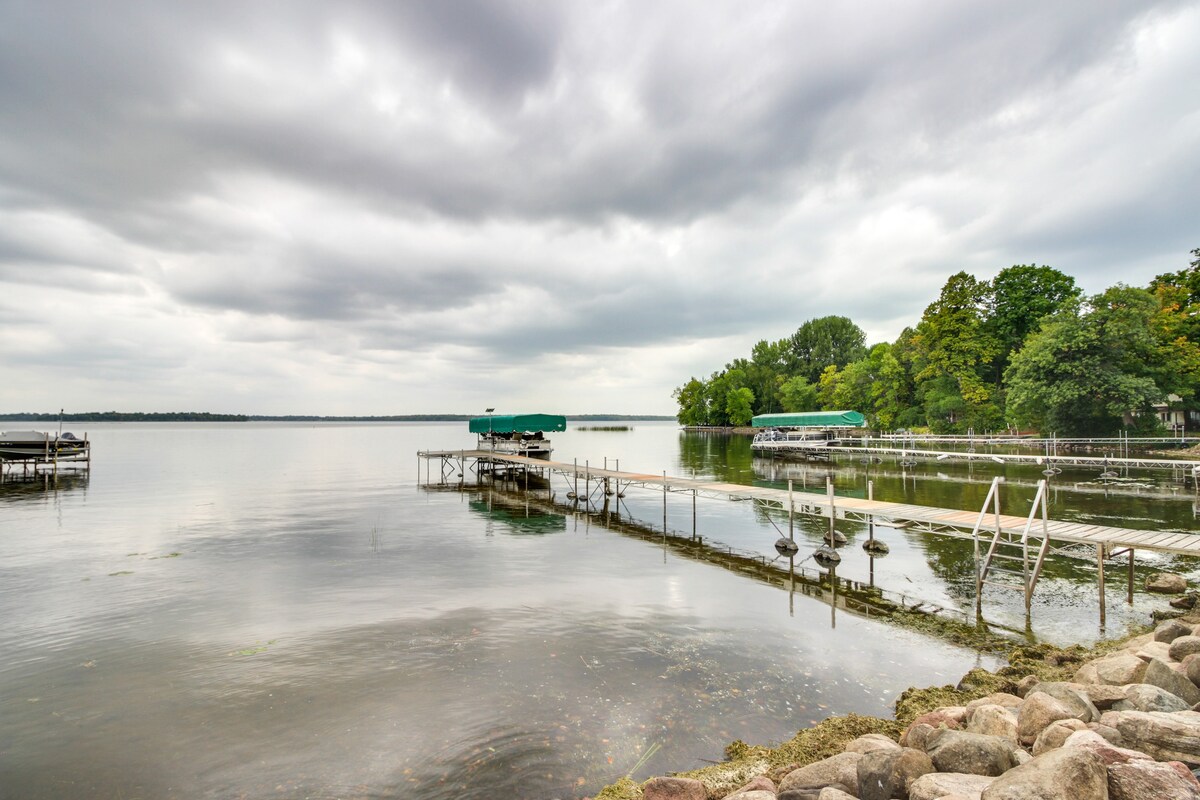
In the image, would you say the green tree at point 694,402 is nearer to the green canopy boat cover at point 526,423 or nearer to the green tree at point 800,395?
the green tree at point 800,395

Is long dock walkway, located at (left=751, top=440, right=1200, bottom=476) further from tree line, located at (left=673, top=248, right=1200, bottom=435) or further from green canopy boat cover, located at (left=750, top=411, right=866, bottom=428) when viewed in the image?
tree line, located at (left=673, top=248, right=1200, bottom=435)

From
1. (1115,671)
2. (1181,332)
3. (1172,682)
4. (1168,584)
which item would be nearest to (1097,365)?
(1181,332)

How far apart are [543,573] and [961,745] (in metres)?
14.2

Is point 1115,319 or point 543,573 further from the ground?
point 1115,319

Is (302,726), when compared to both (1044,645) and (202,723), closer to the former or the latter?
(202,723)

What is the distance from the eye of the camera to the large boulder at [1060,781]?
4.50m

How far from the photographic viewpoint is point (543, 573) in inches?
739

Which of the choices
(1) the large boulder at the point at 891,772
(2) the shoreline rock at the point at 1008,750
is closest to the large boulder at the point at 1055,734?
(2) the shoreline rock at the point at 1008,750

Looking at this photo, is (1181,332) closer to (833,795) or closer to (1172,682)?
(1172,682)

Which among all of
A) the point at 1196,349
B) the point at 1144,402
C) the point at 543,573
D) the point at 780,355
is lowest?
the point at 543,573

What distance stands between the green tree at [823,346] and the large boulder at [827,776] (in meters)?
128

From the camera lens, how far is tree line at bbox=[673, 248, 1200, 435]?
48.8m

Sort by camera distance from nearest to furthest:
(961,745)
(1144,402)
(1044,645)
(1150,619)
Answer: (961,745) < (1044,645) < (1150,619) < (1144,402)

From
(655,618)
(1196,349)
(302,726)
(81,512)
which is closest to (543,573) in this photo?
(655,618)
